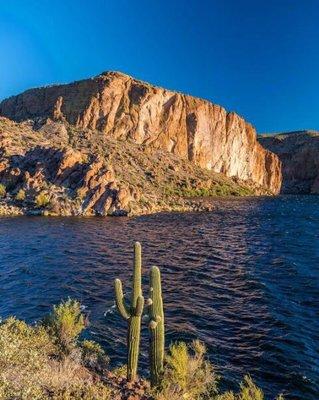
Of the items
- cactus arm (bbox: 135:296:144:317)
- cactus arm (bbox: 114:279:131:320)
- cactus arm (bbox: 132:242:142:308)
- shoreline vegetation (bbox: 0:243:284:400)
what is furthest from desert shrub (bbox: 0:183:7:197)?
cactus arm (bbox: 135:296:144:317)

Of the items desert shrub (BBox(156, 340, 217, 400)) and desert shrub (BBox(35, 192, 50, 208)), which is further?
desert shrub (BBox(35, 192, 50, 208))

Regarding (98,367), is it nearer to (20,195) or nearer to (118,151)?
(20,195)

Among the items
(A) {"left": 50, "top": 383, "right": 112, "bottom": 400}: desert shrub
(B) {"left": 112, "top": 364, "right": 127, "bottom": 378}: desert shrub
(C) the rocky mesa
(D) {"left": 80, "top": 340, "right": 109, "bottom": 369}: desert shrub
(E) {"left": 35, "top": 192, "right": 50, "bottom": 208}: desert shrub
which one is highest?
(C) the rocky mesa

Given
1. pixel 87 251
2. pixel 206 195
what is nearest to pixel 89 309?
pixel 87 251

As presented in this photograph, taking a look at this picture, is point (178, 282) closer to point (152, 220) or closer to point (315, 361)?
point (315, 361)

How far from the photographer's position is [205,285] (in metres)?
23.4

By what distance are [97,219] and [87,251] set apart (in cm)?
1929

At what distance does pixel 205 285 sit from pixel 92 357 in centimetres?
1205

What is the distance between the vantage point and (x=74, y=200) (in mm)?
56594

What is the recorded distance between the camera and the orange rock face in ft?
355

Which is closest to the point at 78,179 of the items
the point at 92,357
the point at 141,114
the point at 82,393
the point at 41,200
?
the point at 41,200

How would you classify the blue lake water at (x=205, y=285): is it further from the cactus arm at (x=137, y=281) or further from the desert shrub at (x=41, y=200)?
the desert shrub at (x=41, y=200)

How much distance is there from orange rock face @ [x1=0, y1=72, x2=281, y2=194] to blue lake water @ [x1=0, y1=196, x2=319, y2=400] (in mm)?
66872

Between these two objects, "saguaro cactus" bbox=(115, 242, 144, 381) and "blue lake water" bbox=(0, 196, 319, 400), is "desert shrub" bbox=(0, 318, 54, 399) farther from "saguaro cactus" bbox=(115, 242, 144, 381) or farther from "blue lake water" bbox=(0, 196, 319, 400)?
"blue lake water" bbox=(0, 196, 319, 400)
